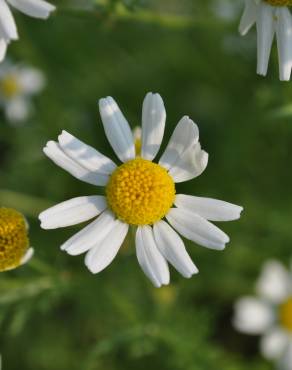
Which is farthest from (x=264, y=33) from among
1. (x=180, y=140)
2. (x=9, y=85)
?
(x=9, y=85)

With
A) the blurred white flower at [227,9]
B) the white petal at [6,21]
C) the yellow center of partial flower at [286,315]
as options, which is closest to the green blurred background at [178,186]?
the blurred white flower at [227,9]

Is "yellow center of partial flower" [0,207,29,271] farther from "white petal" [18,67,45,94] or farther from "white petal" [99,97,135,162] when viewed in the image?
"white petal" [18,67,45,94]

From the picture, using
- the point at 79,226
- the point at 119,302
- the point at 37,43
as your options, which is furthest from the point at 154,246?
the point at 37,43

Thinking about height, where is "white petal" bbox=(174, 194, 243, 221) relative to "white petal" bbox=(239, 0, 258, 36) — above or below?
below

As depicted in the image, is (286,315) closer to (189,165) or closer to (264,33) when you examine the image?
(189,165)

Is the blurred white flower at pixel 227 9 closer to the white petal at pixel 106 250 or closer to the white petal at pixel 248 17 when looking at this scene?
the white petal at pixel 248 17

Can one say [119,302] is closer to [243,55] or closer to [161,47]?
[243,55]

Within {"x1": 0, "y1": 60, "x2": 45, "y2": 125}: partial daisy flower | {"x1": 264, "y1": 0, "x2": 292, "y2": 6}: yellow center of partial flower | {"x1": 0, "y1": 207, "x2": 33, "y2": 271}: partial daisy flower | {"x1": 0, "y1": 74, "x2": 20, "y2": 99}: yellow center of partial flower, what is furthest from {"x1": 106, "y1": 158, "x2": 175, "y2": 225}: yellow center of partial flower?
{"x1": 0, "y1": 74, "x2": 20, "y2": 99}: yellow center of partial flower
